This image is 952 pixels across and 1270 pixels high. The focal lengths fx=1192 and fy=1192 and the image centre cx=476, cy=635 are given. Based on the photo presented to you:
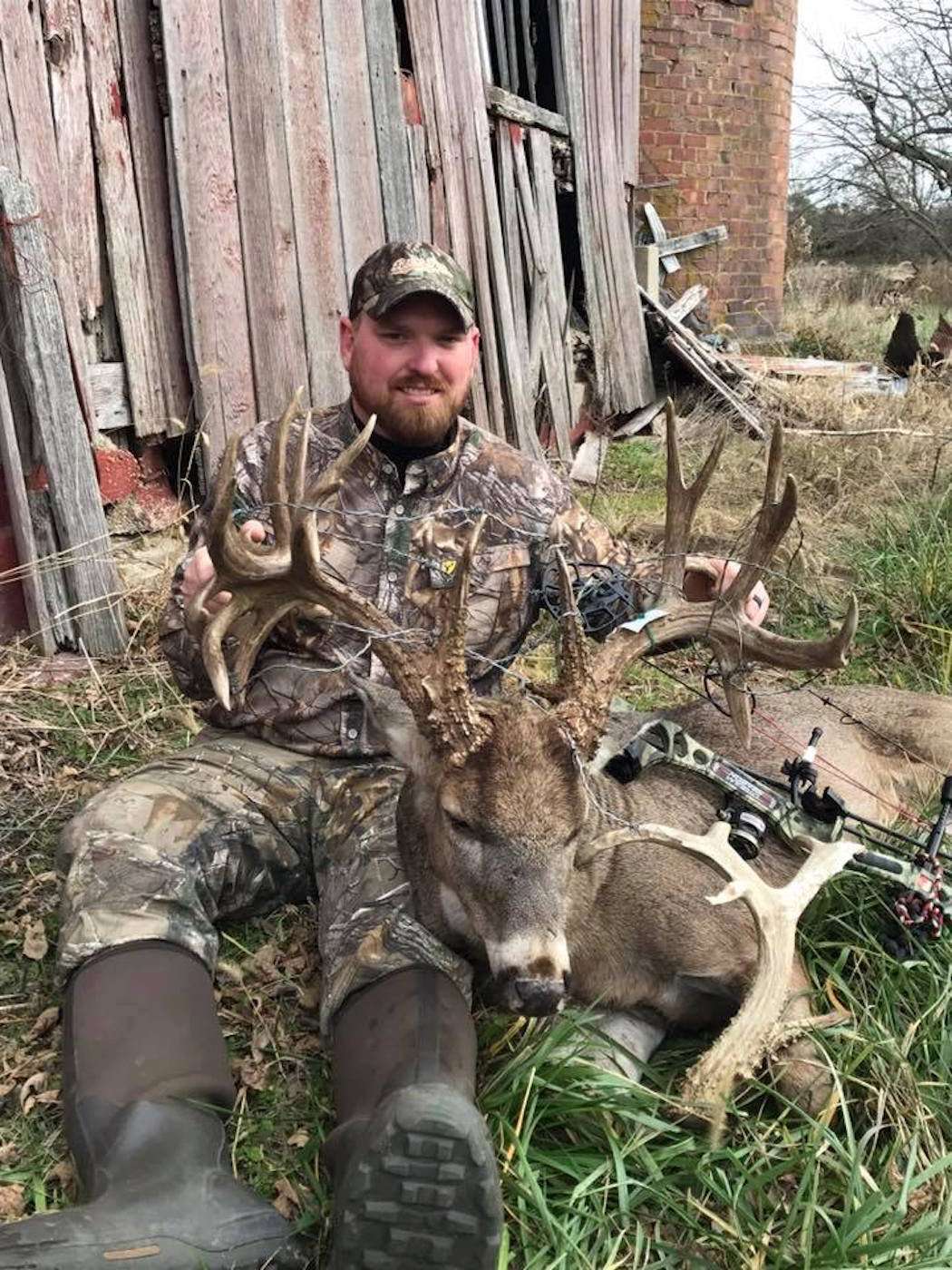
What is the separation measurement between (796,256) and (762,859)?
15658 millimetres

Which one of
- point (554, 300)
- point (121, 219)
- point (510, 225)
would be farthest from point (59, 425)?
point (554, 300)

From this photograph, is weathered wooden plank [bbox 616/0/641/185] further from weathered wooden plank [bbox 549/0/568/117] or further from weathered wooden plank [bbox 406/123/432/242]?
weathered wooden plank [bbox 406/123/432/242]

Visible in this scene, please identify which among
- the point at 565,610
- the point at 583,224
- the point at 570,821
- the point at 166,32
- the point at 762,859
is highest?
the point at 166,32

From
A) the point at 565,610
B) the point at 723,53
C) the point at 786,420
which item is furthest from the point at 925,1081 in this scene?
the point at 723,53

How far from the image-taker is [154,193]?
5219 millimetres

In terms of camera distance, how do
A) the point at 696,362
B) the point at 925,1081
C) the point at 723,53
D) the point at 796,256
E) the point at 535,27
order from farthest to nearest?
the point at 796,256, the point at 723,53, the point at 696,362, the point at 535,27, the point at 925,1081

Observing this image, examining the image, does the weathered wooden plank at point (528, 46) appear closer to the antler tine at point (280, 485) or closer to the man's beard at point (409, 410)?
the man's beard at point (409, 410)

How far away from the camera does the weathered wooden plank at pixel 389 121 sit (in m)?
6.21

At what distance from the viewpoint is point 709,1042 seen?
3.25 meters

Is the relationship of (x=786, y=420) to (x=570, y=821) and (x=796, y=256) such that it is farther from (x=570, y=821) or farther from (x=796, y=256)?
(x=796, y=256)

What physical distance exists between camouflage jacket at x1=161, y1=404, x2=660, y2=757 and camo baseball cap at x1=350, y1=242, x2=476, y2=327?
15.5 inches

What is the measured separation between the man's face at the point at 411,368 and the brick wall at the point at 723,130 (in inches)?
315

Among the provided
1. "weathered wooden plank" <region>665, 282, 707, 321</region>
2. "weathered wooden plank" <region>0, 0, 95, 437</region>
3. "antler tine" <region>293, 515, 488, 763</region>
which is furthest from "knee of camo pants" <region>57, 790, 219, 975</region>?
"weathered wooden plank" <region>665, 282, 707, 321</region>

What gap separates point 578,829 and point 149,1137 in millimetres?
1242
